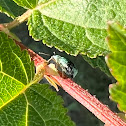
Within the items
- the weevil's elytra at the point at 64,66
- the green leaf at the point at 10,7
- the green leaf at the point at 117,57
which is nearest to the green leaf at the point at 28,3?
the weevil's elytra at the point at 64,66

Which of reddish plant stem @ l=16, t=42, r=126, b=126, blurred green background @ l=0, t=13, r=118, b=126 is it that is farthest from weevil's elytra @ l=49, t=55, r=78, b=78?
blurred green background @ l=0, t=13, r=118, b=126

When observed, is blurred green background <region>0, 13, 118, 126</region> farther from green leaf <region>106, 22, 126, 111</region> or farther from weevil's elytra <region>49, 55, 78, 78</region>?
green leaf <region>106, 22, 126, 111</region>

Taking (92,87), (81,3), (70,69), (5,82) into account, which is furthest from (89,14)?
(92,87)

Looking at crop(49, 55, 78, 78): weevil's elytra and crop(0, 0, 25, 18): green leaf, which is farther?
crop(0, 0, 25, 18): green leaf

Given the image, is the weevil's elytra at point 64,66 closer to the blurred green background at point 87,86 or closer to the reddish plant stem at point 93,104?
the reddish plant stem at point 93,104

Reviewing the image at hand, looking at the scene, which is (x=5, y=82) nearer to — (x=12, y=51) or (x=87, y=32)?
(x=12, y=51)

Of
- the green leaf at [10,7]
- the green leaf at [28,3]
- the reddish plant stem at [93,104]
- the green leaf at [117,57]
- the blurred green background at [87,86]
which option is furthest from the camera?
the blurred green background at [87,86]
